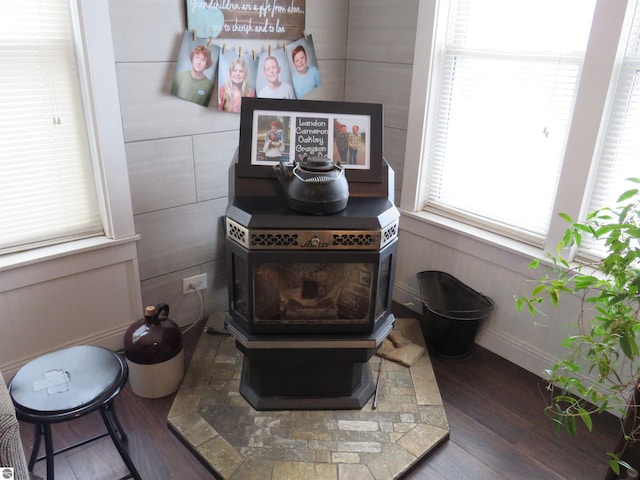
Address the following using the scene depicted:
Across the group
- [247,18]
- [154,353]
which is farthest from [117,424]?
[247,18]

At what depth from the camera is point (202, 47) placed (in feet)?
7.08

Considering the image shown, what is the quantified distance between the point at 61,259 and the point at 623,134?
7.23ft

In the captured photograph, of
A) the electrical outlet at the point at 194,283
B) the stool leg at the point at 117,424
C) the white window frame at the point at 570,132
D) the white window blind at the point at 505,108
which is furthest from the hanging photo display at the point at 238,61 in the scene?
the stool leg at the point at 117,424

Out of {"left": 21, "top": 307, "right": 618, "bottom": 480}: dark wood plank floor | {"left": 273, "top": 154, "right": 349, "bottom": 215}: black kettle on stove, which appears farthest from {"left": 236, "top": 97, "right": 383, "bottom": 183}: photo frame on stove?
{"left": 21, "top": 307, "right": 618, "bottom": 480}: dark wood plank floor

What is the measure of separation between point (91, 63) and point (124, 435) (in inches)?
54.3

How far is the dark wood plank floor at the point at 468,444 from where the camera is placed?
5.73 ft

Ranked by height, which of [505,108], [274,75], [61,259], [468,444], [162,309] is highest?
[274,75]

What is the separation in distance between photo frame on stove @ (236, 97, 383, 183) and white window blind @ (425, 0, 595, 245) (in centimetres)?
64

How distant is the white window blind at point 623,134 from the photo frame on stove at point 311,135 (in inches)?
33.5

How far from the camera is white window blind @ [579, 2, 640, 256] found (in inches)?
70.4

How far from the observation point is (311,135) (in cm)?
191

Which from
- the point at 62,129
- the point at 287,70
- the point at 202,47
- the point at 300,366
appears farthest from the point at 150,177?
the point at 300,366

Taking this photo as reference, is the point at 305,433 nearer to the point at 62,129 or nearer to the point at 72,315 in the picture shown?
the point at 72,315

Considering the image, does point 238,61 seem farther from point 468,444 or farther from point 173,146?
point 468,444
